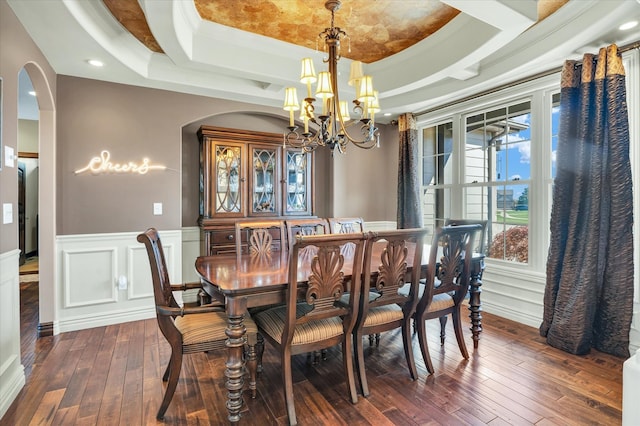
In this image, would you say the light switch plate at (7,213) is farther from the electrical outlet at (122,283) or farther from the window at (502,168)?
the window at (502,168)

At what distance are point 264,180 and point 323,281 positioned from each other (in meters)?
2.59

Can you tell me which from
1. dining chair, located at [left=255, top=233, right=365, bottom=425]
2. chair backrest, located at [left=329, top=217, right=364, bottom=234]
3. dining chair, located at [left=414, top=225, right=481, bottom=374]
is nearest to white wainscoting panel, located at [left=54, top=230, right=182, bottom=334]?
chair backrest, located at [left=329, top=217, right=364, bottom=234]

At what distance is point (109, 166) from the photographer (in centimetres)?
347

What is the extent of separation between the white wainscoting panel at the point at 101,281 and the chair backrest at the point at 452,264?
2.83 meters

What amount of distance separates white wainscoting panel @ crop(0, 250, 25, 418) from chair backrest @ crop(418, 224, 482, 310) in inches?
104

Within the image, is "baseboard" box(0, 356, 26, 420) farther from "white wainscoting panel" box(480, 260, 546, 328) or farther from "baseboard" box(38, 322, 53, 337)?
"white wainscoting panel" box(480, 260, 546, 328)

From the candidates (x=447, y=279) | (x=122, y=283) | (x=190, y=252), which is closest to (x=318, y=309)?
(x=447, y=279)

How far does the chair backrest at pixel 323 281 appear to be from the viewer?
1.83 m

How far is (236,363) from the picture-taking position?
1820 mm

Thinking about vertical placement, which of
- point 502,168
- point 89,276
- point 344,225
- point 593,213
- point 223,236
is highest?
point 502,168

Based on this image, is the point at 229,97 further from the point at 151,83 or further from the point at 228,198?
the point at 228,198

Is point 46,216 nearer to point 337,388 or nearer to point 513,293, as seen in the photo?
point 337,388

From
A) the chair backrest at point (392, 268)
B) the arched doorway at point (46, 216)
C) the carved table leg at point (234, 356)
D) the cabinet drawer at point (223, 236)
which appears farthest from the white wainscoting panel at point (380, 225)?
the arched doorway at point (46, 216)

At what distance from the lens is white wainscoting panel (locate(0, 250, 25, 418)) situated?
203cm
